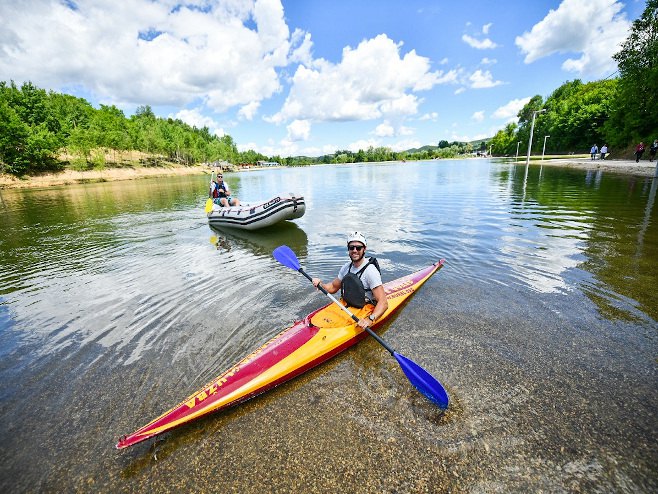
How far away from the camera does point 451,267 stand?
8.34 m

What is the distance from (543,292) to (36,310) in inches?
436

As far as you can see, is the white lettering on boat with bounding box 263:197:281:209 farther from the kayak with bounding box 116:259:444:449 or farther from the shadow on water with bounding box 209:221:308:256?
the kayak with bounding box 116:259:444:449

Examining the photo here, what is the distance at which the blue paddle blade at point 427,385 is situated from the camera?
3.59 metres

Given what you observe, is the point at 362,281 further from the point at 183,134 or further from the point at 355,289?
the point at 183,134

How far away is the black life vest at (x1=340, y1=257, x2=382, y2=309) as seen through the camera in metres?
5.16

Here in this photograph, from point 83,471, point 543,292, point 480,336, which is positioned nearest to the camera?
point 83,471

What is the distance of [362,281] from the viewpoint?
207 inches

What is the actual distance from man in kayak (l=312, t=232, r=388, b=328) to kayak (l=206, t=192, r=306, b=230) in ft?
24.5

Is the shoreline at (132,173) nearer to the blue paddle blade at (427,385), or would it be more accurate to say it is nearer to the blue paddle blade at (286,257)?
the blue paddle blade at (286,257)

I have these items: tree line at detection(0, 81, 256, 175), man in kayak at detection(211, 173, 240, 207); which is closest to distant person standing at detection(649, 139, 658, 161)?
man in kayak at detection(211, 173, 240, 207)

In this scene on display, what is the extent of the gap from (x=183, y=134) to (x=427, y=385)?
10201 centimetres

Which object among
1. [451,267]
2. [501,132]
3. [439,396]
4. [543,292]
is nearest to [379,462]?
[439,396]

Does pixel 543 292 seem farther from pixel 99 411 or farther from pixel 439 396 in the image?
pixel 99 411

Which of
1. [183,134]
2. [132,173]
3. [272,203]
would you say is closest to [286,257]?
[272,203]
